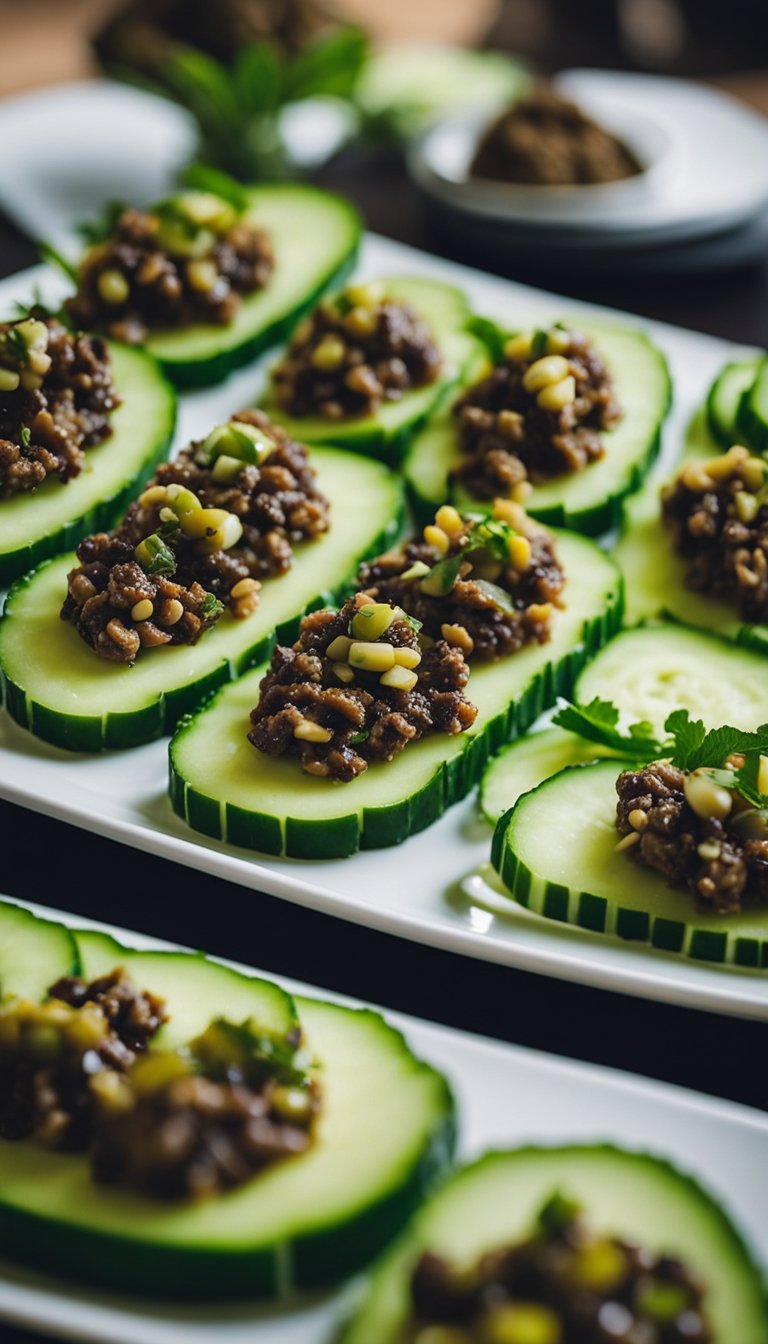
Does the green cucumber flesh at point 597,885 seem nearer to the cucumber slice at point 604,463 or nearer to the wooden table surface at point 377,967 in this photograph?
the wooden table surface at point 377,967

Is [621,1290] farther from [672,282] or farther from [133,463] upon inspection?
[672,282]

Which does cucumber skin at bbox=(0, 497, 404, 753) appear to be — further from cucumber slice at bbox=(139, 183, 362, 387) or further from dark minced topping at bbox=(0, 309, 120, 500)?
cucumber slice at bbox=(139, 183, 362, 387)

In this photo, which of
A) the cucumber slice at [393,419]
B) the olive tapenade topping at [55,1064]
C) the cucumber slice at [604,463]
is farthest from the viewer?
the cucumber slice at [393,419]

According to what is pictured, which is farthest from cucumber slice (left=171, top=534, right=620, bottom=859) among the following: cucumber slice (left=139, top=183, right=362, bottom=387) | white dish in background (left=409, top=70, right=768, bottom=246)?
white dish in background (left=409, top=70, right=768, bottom=246)

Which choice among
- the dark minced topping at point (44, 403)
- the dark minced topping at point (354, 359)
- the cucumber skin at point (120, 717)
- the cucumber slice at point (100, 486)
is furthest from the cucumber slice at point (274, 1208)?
the dark minced topping at point (354, 359)

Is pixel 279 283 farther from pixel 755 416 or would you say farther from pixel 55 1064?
pixel 55 1064
